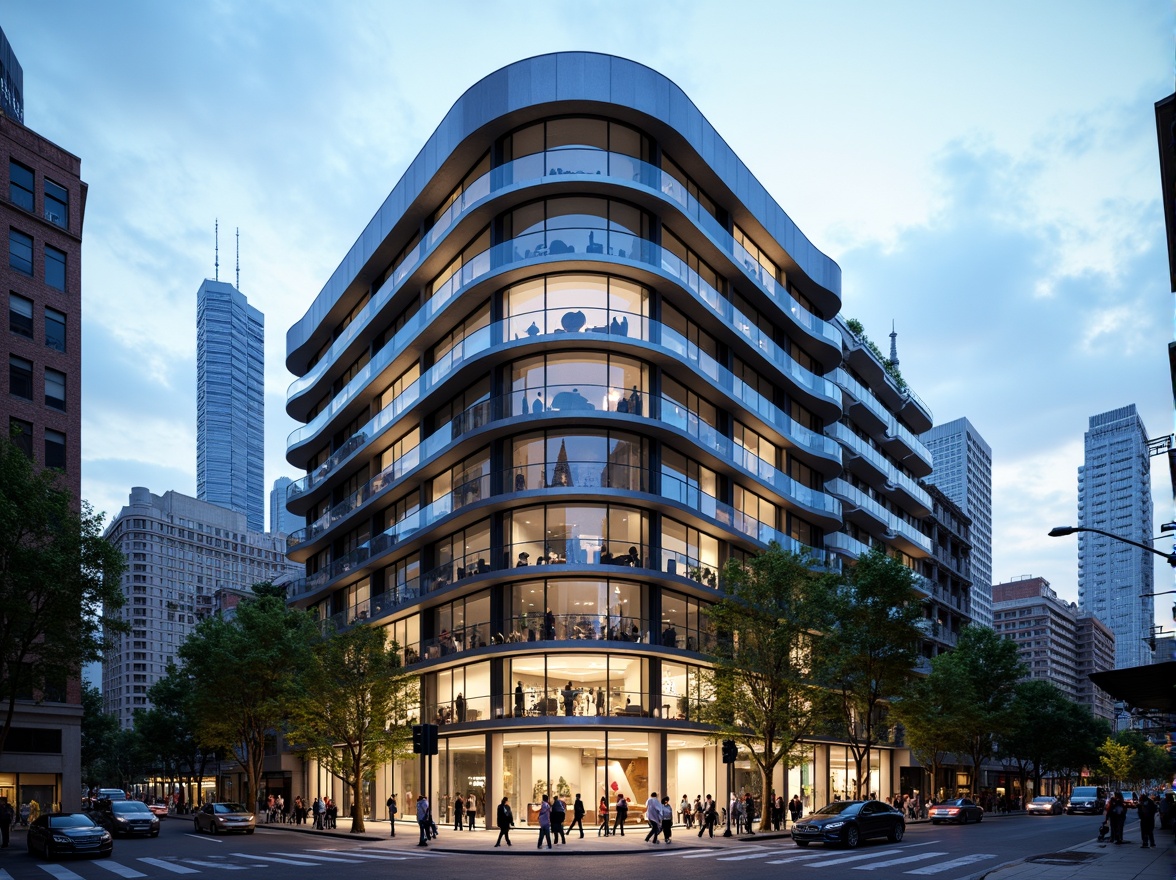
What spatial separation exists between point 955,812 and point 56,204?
5723 cm

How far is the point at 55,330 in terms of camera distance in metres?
53.4

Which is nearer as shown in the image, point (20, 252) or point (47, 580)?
point (47, 580)

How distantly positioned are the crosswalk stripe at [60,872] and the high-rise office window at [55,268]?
36647 mm

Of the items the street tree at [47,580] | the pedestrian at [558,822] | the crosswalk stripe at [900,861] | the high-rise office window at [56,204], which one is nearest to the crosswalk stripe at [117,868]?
the street tree at [47,580]

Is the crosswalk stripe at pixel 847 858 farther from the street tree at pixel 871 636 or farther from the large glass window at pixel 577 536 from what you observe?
the large glass window at pixel 577 536

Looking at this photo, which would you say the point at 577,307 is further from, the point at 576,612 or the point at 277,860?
the point at 277,860

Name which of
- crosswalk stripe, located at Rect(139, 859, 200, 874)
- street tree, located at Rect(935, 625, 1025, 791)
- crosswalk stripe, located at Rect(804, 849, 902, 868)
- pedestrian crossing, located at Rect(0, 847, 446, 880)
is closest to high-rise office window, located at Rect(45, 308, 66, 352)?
pedestrian crossing, located at Rect(0, 847, 446, 880)

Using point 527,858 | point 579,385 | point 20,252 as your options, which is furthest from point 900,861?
point 20,252

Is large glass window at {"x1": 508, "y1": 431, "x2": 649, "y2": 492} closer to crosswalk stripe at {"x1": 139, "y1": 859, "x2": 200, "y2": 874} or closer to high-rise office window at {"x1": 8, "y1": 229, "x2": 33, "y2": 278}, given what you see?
crosswalk stripe at {"x1": 139, "y1": 859, "x2": 200, "y2": 874}

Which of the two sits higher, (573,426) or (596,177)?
(596,177)

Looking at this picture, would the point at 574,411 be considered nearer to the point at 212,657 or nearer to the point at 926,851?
the point at 926,851

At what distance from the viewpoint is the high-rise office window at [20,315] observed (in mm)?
51250

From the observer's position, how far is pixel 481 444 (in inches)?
1781

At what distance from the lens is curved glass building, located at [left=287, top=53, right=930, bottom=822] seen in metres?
41.8
